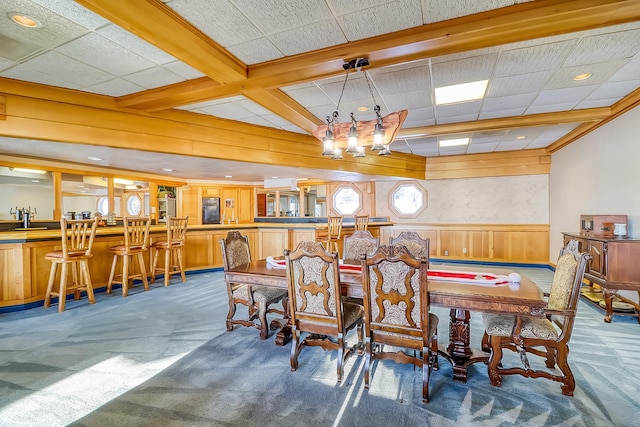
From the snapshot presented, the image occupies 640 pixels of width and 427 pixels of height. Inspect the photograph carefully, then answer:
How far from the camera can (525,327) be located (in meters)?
2.05

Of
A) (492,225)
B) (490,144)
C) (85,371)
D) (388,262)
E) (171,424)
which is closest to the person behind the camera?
(171,424)

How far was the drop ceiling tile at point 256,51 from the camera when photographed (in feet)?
7.61

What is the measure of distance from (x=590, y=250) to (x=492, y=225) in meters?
3.56

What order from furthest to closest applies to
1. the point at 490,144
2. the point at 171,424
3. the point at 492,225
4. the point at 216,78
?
the point at 492,225 < the point at 490,144 < the point at 216,78 < the point at 171,424

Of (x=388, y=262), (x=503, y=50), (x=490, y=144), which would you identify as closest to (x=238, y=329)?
(x=388, y=262)

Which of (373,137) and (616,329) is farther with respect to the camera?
(616,329)

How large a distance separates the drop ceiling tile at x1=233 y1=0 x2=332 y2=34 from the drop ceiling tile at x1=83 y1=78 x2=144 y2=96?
159 cm

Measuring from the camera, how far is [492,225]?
23.4ft

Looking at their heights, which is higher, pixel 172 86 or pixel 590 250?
pixel 172 86

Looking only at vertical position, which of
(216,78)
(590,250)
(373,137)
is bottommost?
(590,250)

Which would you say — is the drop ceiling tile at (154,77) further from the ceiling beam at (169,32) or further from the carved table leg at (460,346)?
the carved table leg at (460,346)

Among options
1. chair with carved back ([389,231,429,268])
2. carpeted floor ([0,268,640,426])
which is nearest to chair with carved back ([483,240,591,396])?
carpeted floor ([0,268,640,426])

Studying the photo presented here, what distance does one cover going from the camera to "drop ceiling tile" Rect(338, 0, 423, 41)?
1.93 meters

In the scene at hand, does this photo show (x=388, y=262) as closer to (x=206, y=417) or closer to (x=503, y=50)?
(x=206, y=417)
